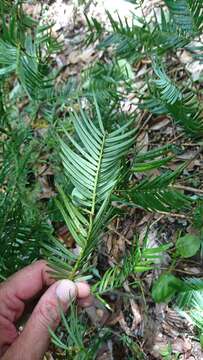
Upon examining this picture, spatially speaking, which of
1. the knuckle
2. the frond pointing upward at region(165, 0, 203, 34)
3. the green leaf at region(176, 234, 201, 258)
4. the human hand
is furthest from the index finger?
the frond pointing upward at region(165, 0, 203, 34)

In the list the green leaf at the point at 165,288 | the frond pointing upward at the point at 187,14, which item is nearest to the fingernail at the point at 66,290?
the green leaf at the point at 165,288

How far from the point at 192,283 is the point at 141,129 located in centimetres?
61

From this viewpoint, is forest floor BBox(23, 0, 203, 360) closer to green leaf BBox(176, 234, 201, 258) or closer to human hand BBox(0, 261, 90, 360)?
green leaf BBox(176, 234, 201, 258)

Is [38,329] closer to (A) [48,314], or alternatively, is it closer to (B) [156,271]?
(A) [48,314]

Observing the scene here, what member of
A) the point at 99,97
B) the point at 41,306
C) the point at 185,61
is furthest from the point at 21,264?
the point at 185,61

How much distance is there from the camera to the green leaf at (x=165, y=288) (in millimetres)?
1100

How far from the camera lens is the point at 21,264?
1.12 meters

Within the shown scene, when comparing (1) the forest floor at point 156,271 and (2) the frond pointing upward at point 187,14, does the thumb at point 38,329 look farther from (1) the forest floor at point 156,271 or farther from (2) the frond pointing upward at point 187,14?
(2) the frond pointing upward at point 187,14

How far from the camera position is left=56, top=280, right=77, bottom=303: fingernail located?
33.3 inches

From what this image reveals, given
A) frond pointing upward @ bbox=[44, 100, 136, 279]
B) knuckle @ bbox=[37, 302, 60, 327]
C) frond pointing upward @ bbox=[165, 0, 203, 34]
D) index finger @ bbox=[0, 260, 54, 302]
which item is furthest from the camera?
frond pointing upward @ bbox=[165, 0, 203, 34]

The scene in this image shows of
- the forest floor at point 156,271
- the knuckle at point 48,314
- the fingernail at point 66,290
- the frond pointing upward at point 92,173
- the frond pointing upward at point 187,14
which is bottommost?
the forest floor at point 156,271

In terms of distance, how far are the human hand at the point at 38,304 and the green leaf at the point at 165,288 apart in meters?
0.24

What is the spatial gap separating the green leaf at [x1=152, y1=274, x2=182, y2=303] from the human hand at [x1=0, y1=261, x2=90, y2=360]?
238mm

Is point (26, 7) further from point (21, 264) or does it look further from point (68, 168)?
point (68, 168)
